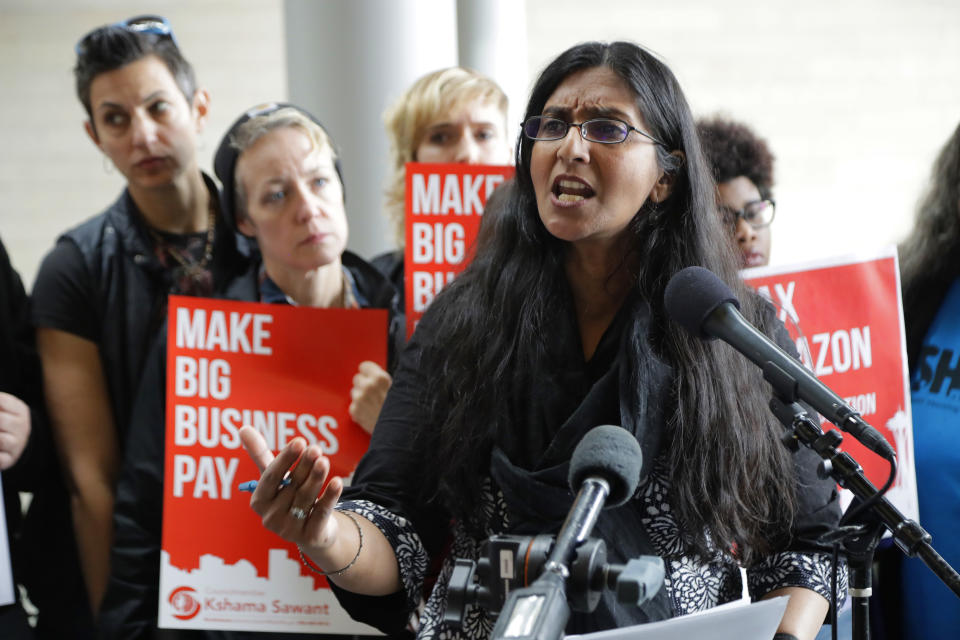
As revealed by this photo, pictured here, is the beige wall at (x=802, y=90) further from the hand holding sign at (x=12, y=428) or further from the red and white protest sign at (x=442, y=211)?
the hand holding sign at (x=12, y=428)

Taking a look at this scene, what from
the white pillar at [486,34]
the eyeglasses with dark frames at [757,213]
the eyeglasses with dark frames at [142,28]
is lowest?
the eyeglasses with dark frames at [757,213]

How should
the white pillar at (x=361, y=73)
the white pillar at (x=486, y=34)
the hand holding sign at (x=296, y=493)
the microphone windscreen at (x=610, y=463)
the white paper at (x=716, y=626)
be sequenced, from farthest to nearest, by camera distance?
the white pillar at (x=486, y=34) → the white pillar at (x=361, y=73) → the hand holding sign at (x=296, y=493) → the white paper at (x=716, y=626) → the microphone windscreen at (x=610, y=463)

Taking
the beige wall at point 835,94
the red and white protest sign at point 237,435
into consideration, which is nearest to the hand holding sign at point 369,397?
the red and white protest sign at point 237,435

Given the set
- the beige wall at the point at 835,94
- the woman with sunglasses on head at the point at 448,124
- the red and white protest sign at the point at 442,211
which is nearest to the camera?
the red and white protest sign at the point at 442,211

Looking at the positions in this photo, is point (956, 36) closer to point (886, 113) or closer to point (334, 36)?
point (886, 113)

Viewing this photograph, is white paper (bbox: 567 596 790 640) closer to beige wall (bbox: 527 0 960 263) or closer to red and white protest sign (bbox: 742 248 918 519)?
red and white protest sign (bbox: 742 248 918 519)

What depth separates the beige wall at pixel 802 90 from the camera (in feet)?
20.4

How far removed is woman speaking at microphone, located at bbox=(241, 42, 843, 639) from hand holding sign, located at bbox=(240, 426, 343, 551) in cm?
9

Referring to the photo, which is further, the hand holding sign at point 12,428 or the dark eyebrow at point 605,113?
the hand holding sign at point 12,428

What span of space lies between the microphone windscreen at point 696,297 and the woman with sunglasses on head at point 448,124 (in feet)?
4.48

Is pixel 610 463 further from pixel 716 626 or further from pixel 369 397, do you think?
→ pixel 369 397

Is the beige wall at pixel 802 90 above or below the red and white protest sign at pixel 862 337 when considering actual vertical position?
above

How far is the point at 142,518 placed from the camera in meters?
2.29

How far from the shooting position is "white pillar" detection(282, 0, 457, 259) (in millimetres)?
3627
